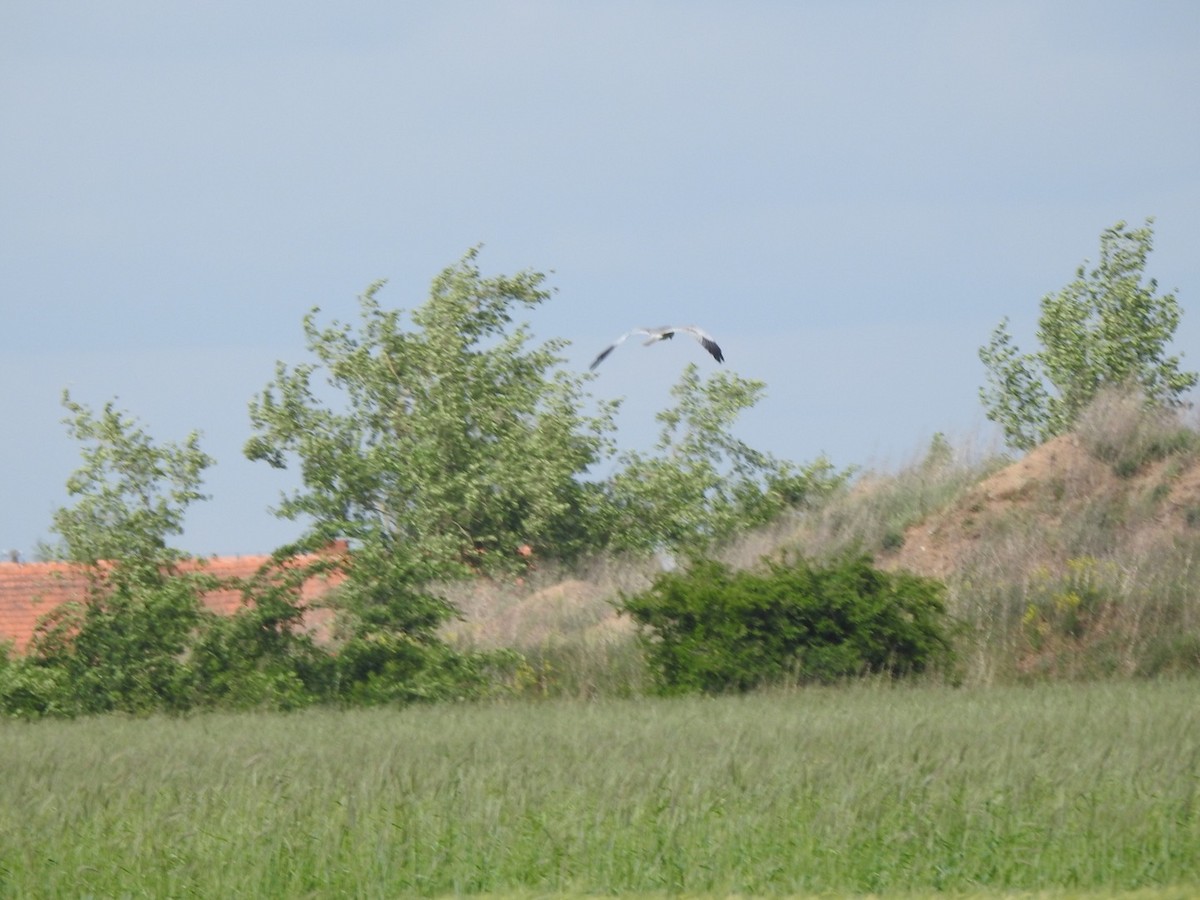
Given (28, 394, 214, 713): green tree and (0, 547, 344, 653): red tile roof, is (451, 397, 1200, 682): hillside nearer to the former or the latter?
(28, 394, 214, 713): green tree

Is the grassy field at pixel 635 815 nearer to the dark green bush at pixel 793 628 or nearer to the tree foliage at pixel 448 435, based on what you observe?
the dark green bush at pixel 793 628

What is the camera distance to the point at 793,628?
59.4ft

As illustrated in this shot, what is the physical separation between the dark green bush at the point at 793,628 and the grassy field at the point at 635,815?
584 cm

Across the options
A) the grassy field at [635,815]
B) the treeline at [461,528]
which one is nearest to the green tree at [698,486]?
the treeline at [461,528]

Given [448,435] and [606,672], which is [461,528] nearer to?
[448,435]

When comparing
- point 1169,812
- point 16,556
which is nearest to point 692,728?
point 1169,812

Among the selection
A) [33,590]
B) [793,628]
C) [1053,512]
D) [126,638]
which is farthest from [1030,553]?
[33,590]

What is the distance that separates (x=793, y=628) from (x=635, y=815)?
943 cm

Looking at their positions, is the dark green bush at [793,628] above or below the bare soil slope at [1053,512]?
below

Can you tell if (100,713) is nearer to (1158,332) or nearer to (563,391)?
(563,391)

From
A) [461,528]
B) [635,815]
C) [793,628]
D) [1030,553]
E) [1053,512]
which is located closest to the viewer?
[635,815]

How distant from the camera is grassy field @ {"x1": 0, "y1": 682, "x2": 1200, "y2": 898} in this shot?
27.1 ft

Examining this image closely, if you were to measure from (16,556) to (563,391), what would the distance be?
69.8 feet

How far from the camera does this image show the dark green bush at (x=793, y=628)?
1803 cm
